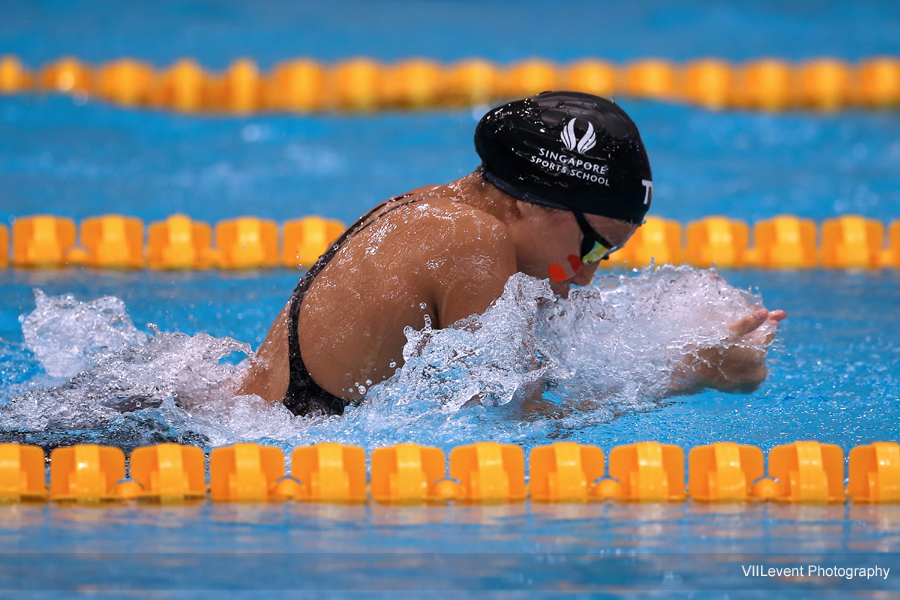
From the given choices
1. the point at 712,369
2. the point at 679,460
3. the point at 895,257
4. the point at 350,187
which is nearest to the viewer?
the point at 679,460

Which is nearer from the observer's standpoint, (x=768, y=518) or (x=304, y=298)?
(x=768, y=518)

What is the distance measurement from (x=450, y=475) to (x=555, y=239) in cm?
62

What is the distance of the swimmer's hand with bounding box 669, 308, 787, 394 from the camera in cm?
290

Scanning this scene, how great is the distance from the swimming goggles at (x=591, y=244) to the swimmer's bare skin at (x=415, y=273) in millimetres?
13

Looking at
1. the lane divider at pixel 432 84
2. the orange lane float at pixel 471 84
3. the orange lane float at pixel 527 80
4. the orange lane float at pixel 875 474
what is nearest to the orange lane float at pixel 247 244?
the lane divider at pixel 432 84

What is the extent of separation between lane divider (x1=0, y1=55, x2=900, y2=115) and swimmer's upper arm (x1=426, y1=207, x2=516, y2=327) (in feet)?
17.0

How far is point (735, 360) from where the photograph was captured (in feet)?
9.62

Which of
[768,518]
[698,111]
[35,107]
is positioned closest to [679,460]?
[768,518]

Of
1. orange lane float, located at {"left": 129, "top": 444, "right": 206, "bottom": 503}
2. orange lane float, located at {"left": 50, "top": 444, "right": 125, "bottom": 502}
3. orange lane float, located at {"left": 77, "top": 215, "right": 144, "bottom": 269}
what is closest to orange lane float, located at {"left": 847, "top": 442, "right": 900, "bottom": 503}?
orange lane float, located at {"left": 129, "top": 444, "right": 206, "bottom": 503}

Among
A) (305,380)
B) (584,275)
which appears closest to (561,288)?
(584,275)

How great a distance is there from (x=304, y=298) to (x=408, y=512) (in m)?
0.57

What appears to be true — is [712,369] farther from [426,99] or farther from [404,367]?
[426,99]

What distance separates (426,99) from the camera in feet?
24.8

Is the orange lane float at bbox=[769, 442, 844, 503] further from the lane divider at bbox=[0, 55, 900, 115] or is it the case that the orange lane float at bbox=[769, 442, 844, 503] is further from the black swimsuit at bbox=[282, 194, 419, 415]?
the lane divider at bbox=[0, 55, 900, 115]
